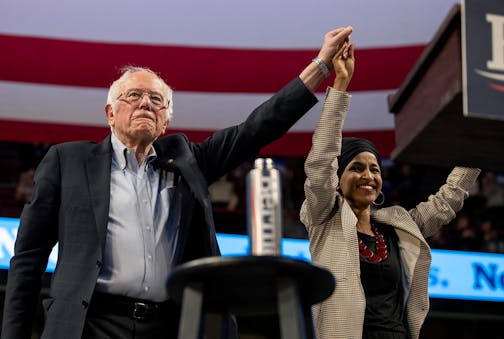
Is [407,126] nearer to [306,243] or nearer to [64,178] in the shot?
[64,178]

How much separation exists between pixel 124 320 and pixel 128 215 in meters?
0.23

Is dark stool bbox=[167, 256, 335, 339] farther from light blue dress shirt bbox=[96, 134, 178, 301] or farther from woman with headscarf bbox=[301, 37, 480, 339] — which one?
woman with headscarf bbox=[301, 37, 480, 339]

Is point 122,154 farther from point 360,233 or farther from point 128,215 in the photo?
point 360,233

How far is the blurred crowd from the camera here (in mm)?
5562

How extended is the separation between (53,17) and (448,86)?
11.6 feet

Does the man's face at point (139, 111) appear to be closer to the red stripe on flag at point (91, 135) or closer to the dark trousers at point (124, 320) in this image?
the dark trousers at point (124, 320)

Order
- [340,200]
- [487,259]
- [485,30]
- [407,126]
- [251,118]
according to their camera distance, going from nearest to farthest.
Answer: [485,30], [407,126], [251,118], [340,200], [487,259]

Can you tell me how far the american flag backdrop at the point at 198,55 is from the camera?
4.61 metres

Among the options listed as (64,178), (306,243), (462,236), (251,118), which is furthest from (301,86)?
(462,236)

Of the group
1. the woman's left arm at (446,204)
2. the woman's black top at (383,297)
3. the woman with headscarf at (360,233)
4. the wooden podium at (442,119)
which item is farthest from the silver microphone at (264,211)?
the woman's left arm at (446,204)

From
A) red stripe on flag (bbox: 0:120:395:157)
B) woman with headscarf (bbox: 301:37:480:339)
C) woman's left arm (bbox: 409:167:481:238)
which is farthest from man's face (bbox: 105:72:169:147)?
red stripe on flag (bbox: 0:120:395:157)

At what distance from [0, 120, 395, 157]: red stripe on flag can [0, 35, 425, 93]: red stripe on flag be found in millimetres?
248

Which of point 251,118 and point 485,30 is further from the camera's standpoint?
point 251,118

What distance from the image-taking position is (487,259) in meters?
4.98
